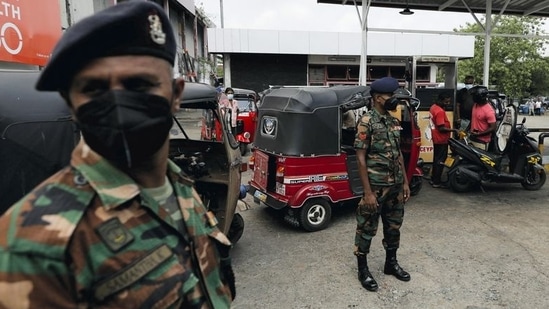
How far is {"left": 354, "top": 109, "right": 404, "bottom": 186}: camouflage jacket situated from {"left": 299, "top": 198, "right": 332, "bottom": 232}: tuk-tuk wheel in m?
1.55

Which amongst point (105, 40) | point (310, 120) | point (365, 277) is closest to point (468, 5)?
point (310, 120)

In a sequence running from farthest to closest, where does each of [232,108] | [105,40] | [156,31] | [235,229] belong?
1. [232,108]
2. [235,229]
3. [156,31]
4. [105,40]

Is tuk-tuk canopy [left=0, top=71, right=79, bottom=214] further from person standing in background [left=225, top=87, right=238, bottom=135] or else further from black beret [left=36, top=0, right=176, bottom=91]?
person standing in background [left=225, top=87, right=238, bottom=135]

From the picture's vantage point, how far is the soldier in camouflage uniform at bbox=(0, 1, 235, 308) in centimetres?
80

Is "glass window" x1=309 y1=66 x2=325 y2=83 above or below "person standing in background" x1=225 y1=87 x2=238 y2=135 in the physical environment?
above

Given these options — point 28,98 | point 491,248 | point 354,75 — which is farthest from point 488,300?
point 354,75

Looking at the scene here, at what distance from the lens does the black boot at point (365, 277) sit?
3.54 metres

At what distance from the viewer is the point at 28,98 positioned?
2.73 metres

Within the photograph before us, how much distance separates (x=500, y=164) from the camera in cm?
663

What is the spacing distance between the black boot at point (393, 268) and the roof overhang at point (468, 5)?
25.3 feet

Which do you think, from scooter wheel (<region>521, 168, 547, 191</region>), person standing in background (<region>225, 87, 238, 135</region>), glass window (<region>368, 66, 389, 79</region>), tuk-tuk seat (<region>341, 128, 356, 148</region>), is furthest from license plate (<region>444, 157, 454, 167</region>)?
glass window (<region>368, 66, 389, 79</region>)

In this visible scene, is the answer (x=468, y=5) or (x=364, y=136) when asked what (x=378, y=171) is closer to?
(x=364, y=136)

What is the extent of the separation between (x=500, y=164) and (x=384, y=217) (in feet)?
13.4

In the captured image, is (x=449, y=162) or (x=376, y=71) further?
(x=376, y=71)
